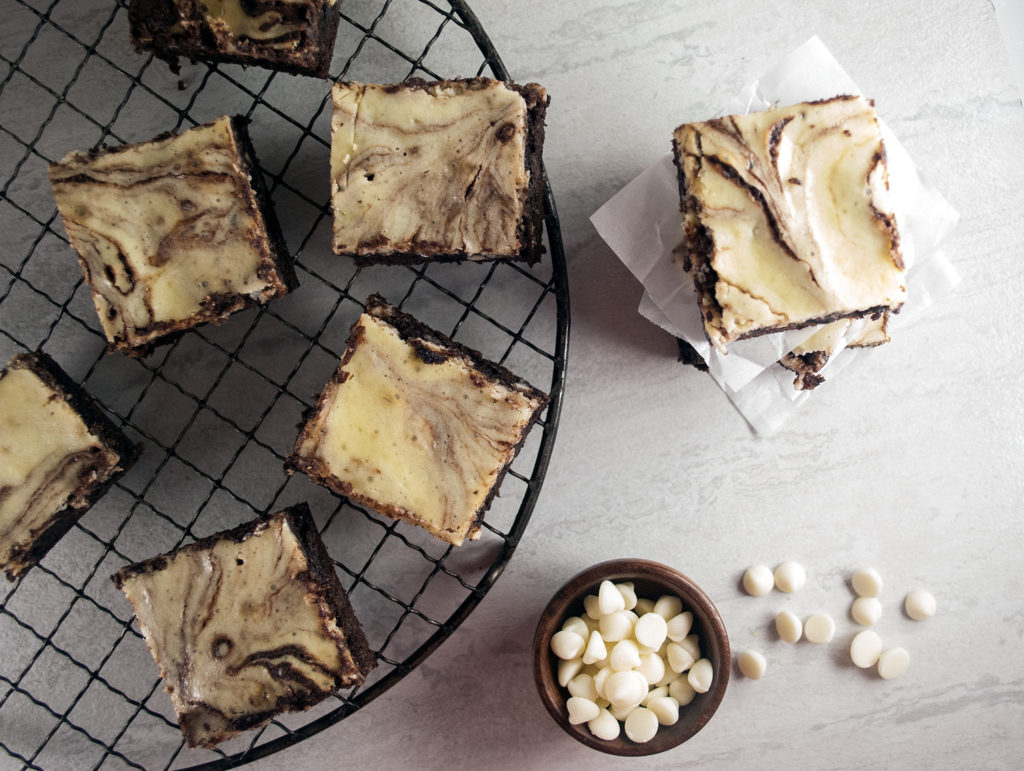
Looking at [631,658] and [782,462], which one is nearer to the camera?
[631,658]

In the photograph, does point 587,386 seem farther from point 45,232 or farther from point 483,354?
point 45,232

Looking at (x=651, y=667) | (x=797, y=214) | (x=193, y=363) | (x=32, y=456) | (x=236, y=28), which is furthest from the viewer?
(x=193, y=363)

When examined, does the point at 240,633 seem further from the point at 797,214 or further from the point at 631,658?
the point at 797,214

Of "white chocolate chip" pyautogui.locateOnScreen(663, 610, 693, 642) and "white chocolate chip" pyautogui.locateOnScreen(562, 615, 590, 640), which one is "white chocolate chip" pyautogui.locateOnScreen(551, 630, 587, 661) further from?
"white chocolate chip" pyautogui.locateOnScreen(663, 610, 693, 642)

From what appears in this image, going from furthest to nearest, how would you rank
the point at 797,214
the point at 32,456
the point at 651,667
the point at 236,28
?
the point at 651,667, the point at 32,456, the point at 236,28, the point at 797,214

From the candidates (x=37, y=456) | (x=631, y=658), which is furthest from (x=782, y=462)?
(x=37, y=456)

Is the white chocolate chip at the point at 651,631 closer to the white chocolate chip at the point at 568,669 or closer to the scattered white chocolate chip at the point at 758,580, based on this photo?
the white chocolate chip at the point at 568,669
